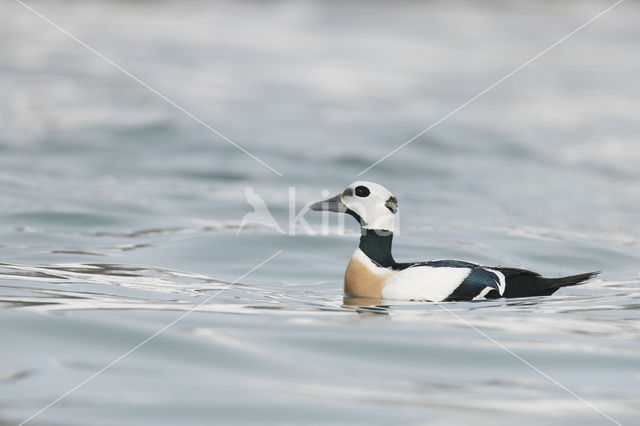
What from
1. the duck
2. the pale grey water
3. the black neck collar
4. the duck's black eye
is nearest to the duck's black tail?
the duck

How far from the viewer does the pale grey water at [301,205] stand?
220 inches

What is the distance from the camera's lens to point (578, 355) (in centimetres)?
626

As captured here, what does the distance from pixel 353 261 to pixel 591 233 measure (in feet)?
21.8

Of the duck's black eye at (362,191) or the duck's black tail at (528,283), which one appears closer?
the duck's black tail at (528,283)

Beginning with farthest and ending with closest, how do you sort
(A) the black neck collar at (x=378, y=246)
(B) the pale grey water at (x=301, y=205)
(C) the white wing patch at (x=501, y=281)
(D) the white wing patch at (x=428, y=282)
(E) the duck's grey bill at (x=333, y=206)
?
(E) the duck's grey bill at (x=333, y=206), (A) the black neck collar at (x=378, y=246), (C) the white wing patch at (x=501, y=281), (D) the white wing patch at (x=428, y=282), (B) the pale grey water at (x=301, y=205)

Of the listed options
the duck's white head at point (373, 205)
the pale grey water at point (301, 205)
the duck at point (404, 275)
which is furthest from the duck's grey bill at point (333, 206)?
the pale grey water at point (301, 205)

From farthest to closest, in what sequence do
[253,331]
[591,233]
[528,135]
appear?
1. [528,135]
2. [591,233]
3. [253,331]

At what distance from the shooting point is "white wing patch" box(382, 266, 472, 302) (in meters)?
7.26

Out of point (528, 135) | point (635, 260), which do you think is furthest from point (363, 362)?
point (528, 135)

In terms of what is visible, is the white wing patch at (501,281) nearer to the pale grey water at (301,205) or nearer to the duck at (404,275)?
the duck at (404,275)

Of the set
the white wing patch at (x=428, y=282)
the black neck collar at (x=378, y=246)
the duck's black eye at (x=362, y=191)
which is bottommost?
the white wing patch at (x=428, y=282)

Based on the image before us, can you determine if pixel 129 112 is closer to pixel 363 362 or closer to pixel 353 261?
pixel 353 261

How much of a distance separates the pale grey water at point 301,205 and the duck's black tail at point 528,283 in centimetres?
11

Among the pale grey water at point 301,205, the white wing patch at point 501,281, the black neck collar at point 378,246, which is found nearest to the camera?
the pale grey water at point 301,205
